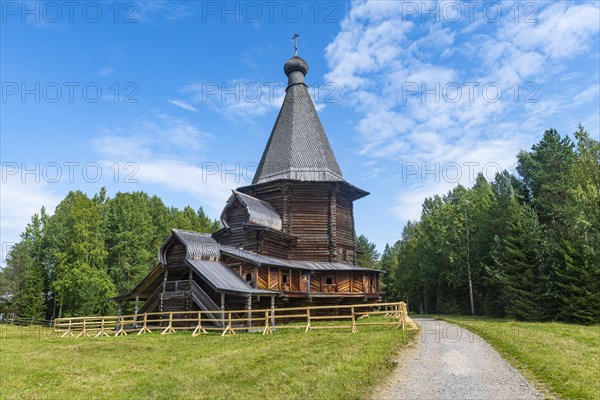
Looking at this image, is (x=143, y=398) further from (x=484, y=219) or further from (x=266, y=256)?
(x=484, y=219)

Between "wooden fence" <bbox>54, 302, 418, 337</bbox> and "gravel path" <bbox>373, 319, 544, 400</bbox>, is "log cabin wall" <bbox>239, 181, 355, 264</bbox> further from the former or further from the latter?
"gravel path" <bbox>373, 319, 544, 400</bbox>

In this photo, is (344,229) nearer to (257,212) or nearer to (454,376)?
(257,212)

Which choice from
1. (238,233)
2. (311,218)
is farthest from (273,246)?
(311,218)

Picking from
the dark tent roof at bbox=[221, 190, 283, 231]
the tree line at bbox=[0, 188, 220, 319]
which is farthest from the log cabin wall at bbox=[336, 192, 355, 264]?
the tree line at bbox=[0, 188, 220, 319]

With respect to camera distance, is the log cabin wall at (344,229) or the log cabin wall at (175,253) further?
the log cabin wall at (344,229)

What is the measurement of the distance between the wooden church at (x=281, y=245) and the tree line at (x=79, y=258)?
12.8 metres

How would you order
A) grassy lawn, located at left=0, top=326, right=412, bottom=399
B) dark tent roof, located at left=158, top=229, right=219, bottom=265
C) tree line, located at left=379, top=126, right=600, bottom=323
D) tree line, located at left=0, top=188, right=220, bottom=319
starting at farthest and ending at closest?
tree line, located at left=0, top=188, right=220, bottom=319, tree line, located at left=379, top=126, right=600, bottom=323, dark tent roof, located at left=158, top=229, right=219, bottom=265, grassy lawn, located at left=0, top=326, right=412, bottom=399

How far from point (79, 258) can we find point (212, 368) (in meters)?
30.6

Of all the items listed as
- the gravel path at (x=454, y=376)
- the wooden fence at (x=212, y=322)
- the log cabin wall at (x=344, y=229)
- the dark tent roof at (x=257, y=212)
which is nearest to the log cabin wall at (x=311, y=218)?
the log cabin wall at (x=344, y=229)

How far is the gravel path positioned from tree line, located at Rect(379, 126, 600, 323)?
1715cm

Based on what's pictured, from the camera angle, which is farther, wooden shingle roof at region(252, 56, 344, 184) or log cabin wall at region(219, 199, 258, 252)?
wooden shingle roof at region(252, 56, 344, 184)

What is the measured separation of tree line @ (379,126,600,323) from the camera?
1064 inches

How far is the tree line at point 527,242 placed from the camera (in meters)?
27.0

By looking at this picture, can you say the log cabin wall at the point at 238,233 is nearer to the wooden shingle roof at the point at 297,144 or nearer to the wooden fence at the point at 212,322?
the wooden shingle roof at the point at 297,144
